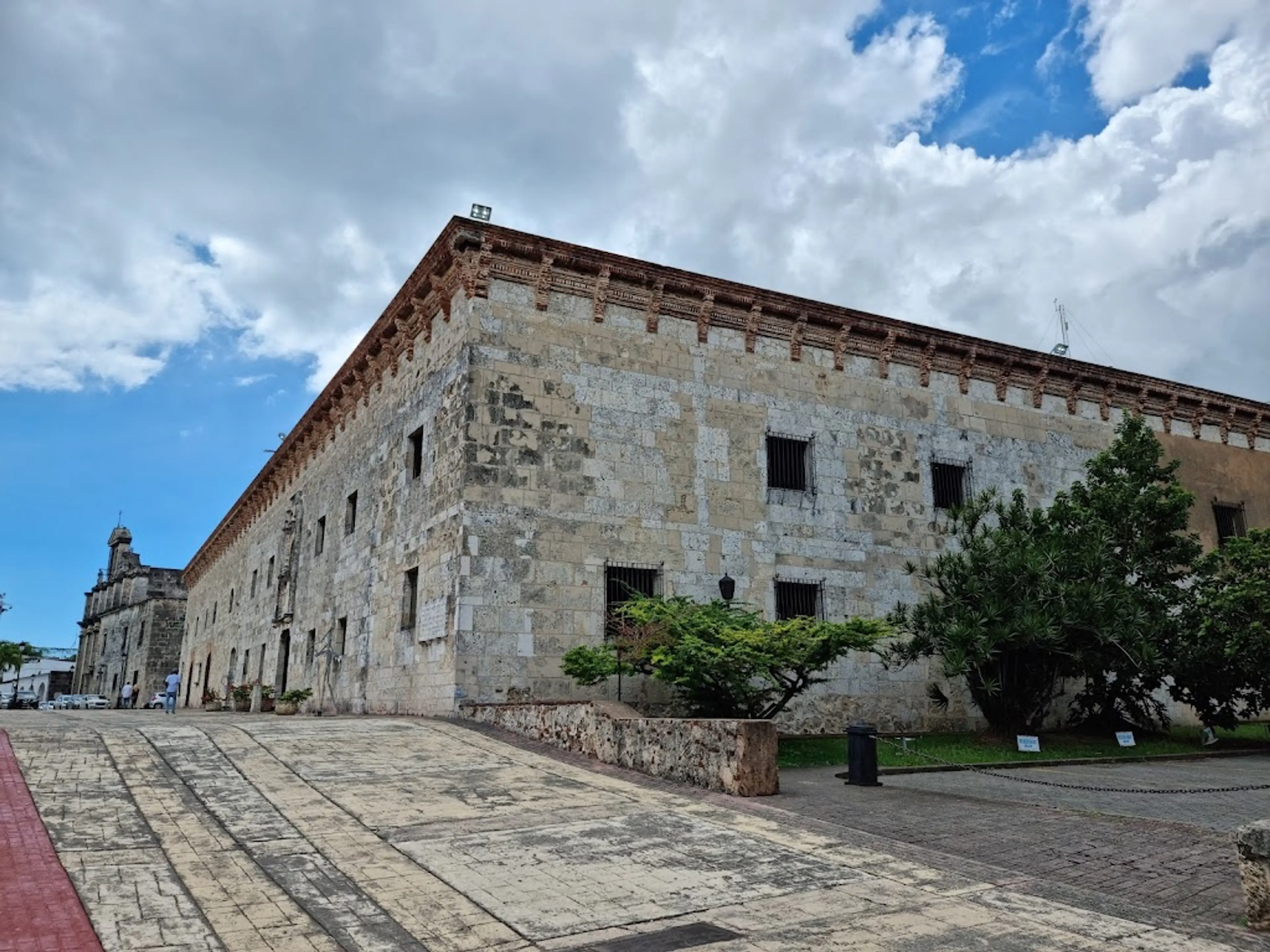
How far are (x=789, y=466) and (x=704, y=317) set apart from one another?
3.43 metres

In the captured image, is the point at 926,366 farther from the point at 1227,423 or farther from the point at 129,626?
the point at 129,626

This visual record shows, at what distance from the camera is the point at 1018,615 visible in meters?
15.9

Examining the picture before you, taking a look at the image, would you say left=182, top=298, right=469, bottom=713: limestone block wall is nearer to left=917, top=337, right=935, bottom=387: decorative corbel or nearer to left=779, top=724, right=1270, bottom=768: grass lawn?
left=779, top=724, right=1270, bottom=768: grass lawn

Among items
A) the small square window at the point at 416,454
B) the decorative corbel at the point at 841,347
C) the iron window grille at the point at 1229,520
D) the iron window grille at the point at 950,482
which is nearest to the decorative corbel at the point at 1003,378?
the iron window grille at the point at 950,482

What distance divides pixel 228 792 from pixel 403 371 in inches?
481

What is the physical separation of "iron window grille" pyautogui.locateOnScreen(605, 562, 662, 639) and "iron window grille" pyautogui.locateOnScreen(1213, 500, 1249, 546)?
1623 centimetres

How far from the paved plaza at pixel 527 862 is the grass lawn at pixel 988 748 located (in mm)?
3574

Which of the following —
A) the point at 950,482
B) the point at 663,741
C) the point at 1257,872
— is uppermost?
the point at 950,482

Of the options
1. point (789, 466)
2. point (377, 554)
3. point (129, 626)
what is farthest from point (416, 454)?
point (129, 626)

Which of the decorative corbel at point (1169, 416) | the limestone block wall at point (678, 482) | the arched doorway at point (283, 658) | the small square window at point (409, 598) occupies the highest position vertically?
the decorative corbel at point (1169, 416)

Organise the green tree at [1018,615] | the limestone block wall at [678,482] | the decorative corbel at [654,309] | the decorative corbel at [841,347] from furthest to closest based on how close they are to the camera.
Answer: the decorative corbel at [841,347], the decorative corbel at [654,309], the green tree at [1018,615], the limestone block wall at [678,482]

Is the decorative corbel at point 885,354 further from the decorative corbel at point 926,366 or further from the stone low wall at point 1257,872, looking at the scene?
the stone low wall at point 1257,872

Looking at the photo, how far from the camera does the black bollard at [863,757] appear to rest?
11.5 m

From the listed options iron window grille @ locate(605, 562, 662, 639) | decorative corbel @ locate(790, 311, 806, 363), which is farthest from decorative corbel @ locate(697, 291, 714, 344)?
iron window grille @ locate(605, 562, 662, 639)
